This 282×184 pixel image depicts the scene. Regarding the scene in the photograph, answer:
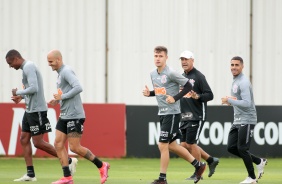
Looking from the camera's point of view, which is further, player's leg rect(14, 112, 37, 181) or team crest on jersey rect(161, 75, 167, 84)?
player's leg rect(14, 112, 37, 181)

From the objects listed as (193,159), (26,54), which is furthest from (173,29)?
(193,159)

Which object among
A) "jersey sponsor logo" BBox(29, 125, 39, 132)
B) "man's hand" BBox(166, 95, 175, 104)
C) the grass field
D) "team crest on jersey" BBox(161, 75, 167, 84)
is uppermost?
"team crest on jersey" BBox(161, 75, 167, 84)

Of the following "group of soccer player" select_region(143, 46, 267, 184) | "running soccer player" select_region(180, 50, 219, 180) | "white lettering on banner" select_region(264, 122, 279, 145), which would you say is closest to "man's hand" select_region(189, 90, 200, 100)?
"group of soccer player" select_region(143, 46, 267, 184)

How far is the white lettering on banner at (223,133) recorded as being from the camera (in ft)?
75.5

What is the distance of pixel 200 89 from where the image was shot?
1670cm

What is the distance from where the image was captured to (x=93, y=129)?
75.4ft

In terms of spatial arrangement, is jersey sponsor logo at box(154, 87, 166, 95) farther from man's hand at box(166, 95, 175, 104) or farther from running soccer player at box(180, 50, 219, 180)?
running soccer player at box(180, 50, 219, 180)

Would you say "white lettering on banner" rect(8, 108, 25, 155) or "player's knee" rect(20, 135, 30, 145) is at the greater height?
"player's knee" rect(20, 135, 30, 145)

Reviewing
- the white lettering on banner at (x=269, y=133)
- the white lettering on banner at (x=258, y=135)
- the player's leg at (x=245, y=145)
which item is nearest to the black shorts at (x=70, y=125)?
the player's leg at (x=245, y=145)

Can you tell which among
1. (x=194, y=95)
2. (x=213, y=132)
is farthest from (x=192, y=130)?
(x=213, y=132)

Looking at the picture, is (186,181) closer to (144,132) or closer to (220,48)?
(144,132)

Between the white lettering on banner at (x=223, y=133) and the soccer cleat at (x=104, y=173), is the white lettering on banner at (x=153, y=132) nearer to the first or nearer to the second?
Answer: the white lettering on banner at (x=223, y=133)

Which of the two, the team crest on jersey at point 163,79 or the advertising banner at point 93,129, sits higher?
the team crest on jersey at point 163,79

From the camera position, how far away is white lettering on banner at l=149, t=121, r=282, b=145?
23016mm
